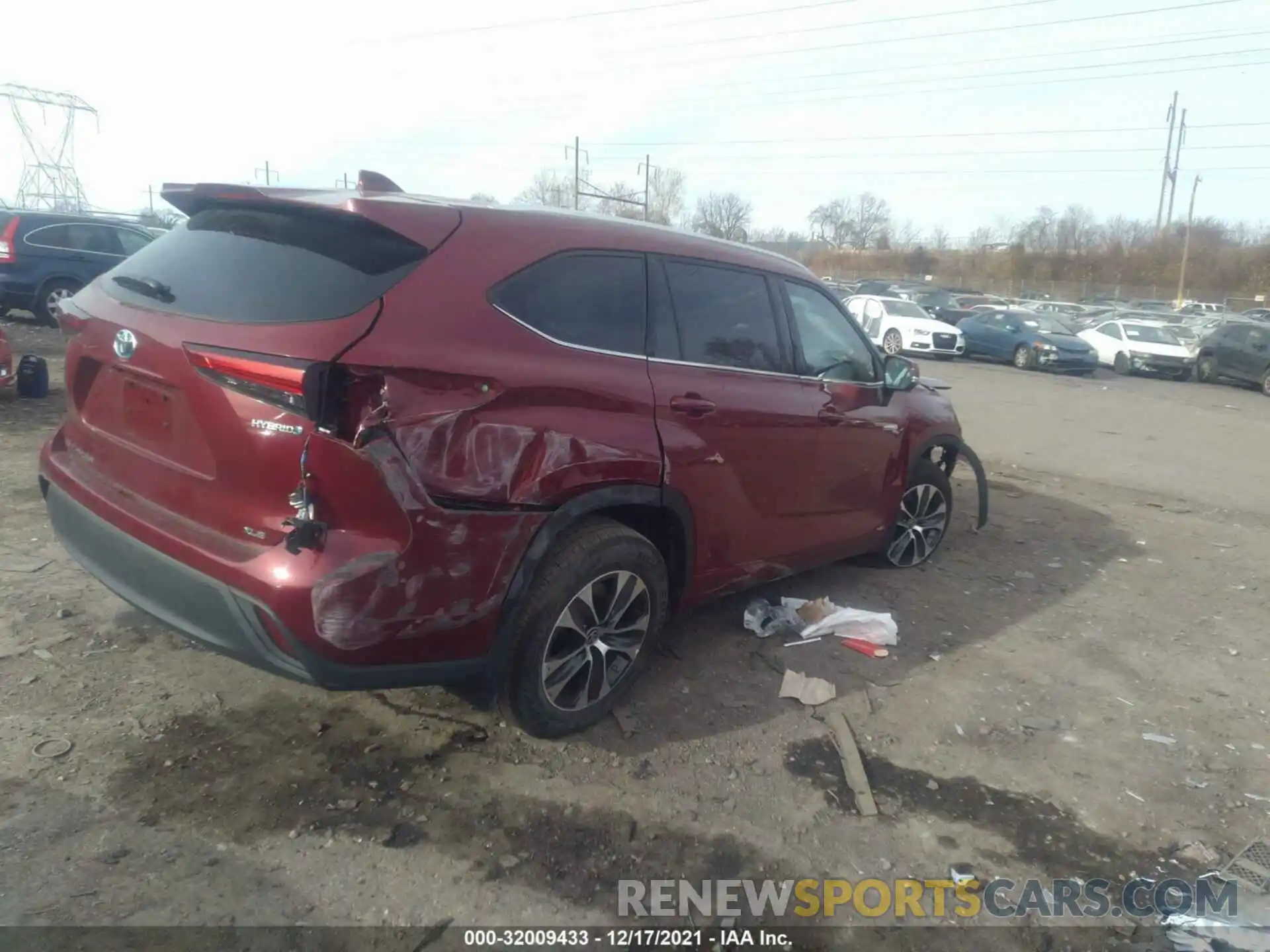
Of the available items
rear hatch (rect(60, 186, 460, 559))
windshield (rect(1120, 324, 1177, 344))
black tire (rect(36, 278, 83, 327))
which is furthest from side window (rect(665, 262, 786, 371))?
windshield (rect(1120, 324, 1177, 344))

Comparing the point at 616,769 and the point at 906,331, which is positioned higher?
the point at 906,331

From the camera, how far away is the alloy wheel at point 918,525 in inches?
216

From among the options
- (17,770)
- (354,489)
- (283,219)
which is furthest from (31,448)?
(354,489)

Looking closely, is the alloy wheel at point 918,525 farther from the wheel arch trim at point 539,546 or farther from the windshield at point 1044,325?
the windshield at point 1044,325

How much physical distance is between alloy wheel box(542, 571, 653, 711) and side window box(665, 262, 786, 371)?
1.00 m

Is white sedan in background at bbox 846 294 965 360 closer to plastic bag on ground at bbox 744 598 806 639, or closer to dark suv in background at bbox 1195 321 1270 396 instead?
dark suv in background at bbox 1195 321 1270 396

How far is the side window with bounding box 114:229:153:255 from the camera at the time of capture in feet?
47.4

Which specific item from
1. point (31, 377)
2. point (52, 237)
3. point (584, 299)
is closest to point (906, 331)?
point (52, 237)

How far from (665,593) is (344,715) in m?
1.35

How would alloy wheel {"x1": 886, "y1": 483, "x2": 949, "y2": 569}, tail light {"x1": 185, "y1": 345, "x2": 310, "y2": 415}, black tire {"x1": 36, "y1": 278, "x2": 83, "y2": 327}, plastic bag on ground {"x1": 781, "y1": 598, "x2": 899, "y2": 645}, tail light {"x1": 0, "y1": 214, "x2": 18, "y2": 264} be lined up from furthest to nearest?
black tire {"x1": 36, "y1": 278, "x2": 83, "y2": 327} → tail light {"x1": 0, "y1": 214, "x2": 18, "y2": 264} → alloy wheel {"x1": 886, "y1": 483, "x2": 949, "y2": 569} → plastic bag on ground {"x1": 781, "y1": 598, "x2": 899, "y2": 645} → tail light {"x1": 185, "y1": 345, "x2": 310, "y2": 415}

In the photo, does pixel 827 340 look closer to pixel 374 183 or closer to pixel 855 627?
pixel 855 627

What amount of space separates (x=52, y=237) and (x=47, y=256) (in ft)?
0.99

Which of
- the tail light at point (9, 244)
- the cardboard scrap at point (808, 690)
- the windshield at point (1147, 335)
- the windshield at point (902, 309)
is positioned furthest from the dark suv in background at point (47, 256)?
the windshield at point (1147, 335)

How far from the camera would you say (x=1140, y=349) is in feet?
78.2
